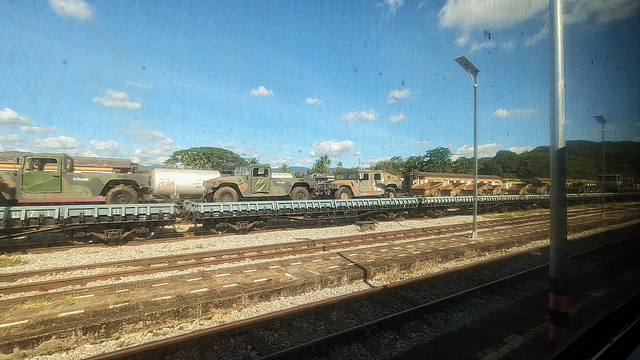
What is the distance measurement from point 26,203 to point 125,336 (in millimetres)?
10354

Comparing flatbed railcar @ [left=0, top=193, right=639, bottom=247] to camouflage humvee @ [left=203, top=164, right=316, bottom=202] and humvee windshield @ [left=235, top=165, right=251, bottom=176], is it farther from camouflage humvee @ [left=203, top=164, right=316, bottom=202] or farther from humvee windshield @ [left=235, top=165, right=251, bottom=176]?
humvee windshield @ [left=235, top=165, right=251, bottom=176]

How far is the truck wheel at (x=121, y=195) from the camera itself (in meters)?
11.3

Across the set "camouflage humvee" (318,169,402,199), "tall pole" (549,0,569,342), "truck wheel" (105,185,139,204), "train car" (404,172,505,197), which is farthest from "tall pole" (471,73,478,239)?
"truck wheel" (105,185,139,204)

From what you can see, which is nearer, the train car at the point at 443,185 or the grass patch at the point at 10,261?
the grass patch at the point at 10,261

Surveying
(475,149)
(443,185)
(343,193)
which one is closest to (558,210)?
(475,149)

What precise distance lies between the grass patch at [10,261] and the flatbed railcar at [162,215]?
74cm

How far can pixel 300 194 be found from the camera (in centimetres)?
1462

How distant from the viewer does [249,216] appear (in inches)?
453

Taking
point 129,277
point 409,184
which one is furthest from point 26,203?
point 409,184

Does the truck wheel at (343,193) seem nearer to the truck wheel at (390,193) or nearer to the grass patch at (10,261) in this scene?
the truck wheel at (390,193)

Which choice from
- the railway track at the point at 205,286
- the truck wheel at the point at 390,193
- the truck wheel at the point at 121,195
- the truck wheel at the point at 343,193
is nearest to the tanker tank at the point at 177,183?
the truck wheel at the point at 121,195

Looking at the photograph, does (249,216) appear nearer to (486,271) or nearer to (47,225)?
(47,225)

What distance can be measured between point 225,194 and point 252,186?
4.26 ft

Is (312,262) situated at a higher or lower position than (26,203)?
lower
